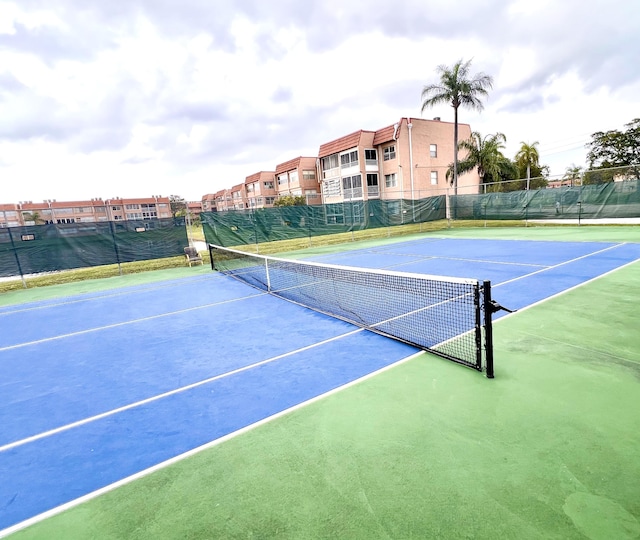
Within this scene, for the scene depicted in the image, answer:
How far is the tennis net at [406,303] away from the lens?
4312mm

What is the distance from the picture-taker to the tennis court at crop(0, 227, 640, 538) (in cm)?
232

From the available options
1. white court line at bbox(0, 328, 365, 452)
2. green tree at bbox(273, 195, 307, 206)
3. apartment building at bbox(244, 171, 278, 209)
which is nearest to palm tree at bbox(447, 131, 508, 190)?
green tree at bbox(273, 195, 307, 206)

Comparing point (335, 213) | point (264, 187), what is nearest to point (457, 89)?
point (335, 213)

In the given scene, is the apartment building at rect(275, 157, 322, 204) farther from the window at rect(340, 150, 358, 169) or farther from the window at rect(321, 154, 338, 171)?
the window at rect(340, 150, 358, 169)

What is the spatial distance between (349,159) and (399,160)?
21.4 ft

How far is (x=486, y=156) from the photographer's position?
93.7 feet

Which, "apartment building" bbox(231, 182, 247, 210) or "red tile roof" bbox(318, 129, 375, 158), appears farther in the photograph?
"apartment building" bbox(231, 182, 247, 210)

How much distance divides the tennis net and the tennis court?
0.33 m

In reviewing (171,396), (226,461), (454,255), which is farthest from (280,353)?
(454,255)

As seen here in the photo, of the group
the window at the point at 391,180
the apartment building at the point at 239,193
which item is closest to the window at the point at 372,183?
the window at the point at 391,180

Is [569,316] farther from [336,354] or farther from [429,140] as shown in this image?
[429,140]

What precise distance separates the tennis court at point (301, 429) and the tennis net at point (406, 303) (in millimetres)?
331

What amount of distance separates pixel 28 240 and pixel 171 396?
44.6ft

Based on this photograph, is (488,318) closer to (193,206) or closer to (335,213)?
(335,213)
